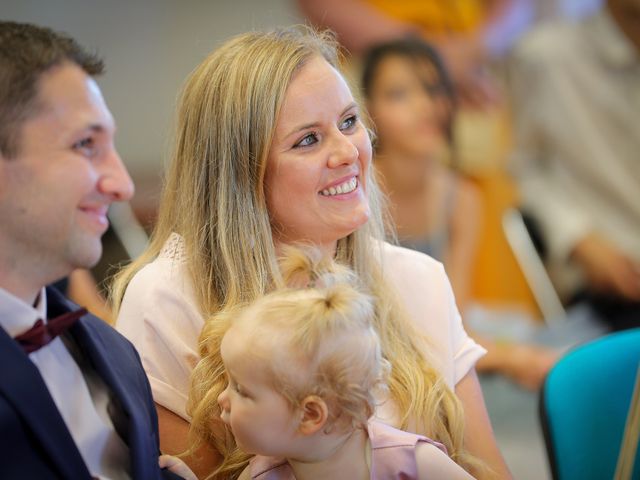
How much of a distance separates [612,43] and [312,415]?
9.74 feet

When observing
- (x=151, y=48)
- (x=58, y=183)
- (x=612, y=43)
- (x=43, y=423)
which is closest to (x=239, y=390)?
(x=43, y=423)

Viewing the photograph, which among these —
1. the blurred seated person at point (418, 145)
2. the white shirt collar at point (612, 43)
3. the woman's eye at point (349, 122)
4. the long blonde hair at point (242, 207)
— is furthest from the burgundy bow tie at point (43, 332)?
the white shirt collar at point (612, 43)

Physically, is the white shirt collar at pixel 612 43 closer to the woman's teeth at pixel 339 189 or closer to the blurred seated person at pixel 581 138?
the blurred seated person at pixel 581 138

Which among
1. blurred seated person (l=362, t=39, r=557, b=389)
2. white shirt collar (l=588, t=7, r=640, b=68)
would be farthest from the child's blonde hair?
white shirt collar (l=588, t=7, r=640, b=68)

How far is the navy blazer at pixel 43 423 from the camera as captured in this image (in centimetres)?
117

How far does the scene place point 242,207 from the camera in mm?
1675

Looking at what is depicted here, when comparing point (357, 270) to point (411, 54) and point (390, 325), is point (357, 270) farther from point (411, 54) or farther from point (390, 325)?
point (411, 54)

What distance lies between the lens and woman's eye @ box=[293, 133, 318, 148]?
1681 millimetres

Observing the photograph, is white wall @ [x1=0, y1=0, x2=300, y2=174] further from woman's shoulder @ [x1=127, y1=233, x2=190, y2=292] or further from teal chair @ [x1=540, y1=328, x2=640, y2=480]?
teal chair @ [x1=540, y1=328, x2=640, y2=480]

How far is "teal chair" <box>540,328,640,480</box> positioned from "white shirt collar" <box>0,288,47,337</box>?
1.06 m

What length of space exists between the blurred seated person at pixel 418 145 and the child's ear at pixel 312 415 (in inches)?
82.3

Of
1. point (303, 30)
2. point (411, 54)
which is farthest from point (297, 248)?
point (411, 54)

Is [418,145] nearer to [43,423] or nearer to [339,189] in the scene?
[339,189]

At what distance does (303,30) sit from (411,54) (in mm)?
1675
